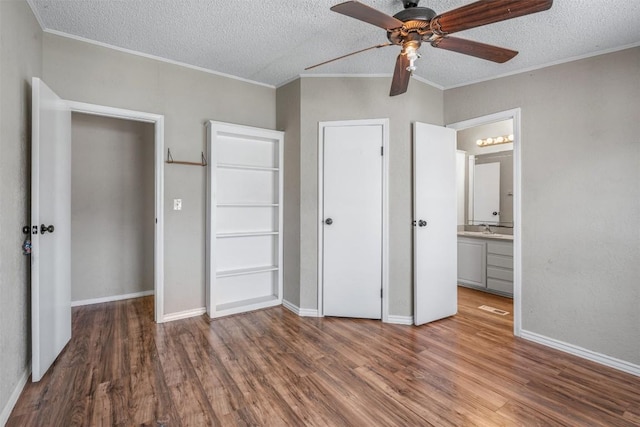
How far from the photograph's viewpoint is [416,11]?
181 centimetres

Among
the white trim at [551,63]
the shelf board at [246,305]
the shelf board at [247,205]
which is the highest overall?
the white trim at [551,63]

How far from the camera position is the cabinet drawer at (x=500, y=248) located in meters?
3.88

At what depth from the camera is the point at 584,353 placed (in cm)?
252

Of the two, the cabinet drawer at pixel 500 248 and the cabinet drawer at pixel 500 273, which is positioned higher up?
the cabinet drawer at pixel 500 248

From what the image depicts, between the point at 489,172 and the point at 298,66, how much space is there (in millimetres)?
3210

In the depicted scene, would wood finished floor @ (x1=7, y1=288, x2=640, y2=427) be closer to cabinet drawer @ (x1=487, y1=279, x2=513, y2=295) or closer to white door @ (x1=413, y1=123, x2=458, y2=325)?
white door @ (x1=413, y1=123, x2=458, y2=325)

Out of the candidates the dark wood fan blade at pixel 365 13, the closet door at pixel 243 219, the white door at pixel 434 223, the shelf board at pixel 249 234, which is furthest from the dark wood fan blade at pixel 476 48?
the shelf board at pixel 249 234

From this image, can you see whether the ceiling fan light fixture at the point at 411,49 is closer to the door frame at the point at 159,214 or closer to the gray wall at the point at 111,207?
the door frame at the point at 159,214

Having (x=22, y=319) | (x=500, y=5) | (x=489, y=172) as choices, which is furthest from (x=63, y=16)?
(x=489, y=172)

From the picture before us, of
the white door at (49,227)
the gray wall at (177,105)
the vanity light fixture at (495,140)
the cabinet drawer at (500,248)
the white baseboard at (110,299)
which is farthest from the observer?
the vanity light fixture at (495,140)

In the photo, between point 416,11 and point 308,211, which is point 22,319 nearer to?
point 308,211

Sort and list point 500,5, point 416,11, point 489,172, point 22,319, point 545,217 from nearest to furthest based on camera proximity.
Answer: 1. point 500,5
2. point 416,11
3. point 22,319
4. point 545,217
5. point 489,172

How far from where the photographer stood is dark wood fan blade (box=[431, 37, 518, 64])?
1837 millimetres

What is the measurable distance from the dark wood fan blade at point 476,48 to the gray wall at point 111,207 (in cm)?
361
